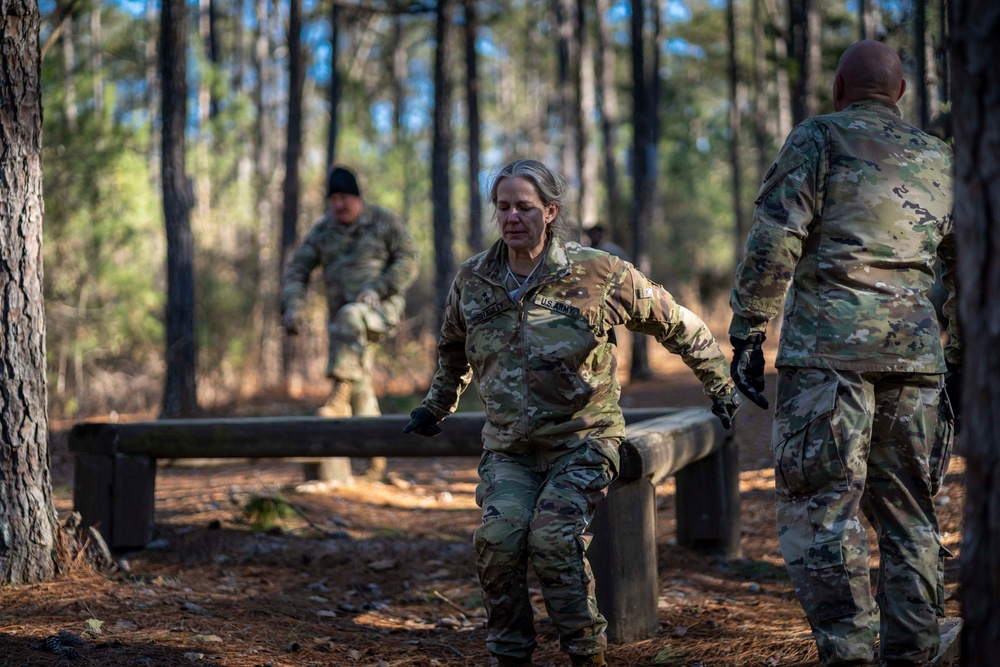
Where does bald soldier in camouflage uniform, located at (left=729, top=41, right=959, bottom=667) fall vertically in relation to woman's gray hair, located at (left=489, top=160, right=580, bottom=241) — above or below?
below

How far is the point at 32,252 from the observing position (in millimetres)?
4684

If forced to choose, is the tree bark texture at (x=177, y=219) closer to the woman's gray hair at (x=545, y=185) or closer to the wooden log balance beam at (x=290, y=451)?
the wooden log balance beam at (x=290, y=451)

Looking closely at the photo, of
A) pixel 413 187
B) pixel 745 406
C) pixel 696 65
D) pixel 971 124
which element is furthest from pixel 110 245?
pixel 696 65

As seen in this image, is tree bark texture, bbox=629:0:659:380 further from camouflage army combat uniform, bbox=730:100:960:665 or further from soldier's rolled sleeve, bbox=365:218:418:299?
camouflage army combat uniform, bbox=730:100:960:665

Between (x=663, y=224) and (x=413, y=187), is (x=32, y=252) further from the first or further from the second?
(x=663, y=224)

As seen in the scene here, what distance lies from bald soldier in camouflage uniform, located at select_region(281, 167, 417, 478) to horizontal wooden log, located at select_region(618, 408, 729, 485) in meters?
3.07

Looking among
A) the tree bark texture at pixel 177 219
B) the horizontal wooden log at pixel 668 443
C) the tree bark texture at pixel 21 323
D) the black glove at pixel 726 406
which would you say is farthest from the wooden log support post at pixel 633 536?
the tree bark texture at pixel 177 219

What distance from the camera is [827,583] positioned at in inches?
128

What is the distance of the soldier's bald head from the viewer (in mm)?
3492

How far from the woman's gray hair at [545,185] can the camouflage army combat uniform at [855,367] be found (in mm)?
782

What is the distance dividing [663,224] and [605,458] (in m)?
31.9

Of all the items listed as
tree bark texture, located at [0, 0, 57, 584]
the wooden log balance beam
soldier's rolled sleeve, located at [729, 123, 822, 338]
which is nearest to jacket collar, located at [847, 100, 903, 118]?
soldier's rolled sleeve, located at [729, 123, 822, 338]

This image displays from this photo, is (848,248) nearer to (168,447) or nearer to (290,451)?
(290,451)

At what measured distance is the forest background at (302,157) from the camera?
41.9 ft
